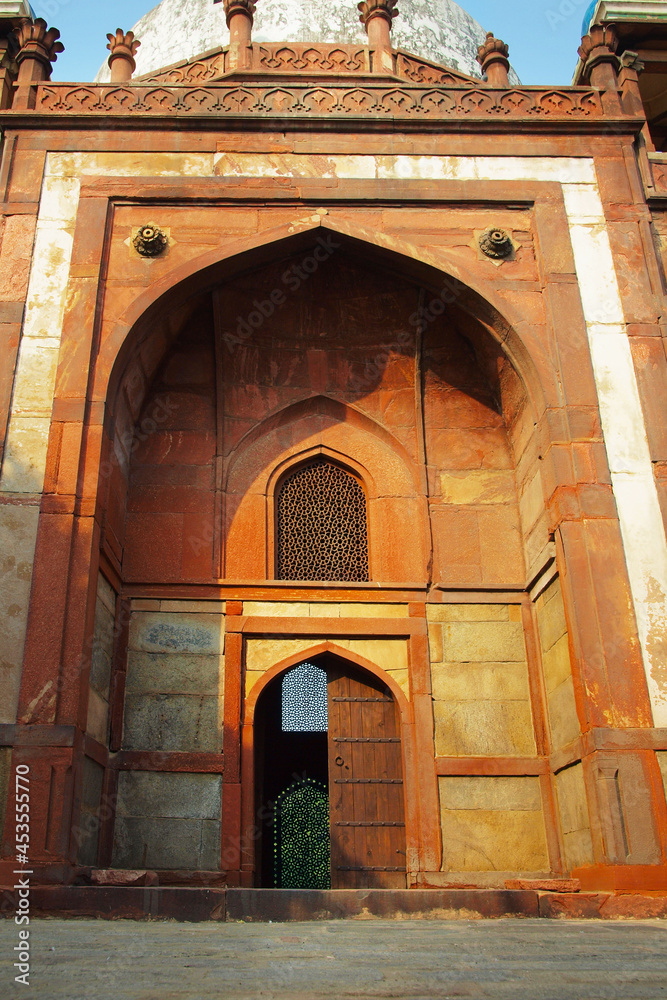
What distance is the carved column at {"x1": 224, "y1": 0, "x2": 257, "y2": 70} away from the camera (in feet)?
29.7

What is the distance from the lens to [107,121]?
8359mm

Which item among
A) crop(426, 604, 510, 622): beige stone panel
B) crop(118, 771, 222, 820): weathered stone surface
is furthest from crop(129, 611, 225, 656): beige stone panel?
crop(426, 604, 510, 622): beige stone panel

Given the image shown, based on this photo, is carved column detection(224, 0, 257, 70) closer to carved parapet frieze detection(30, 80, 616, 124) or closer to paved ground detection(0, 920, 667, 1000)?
carved parapet frieze detection(30, 80, 616, 124)

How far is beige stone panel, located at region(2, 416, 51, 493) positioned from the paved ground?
3.18 meters

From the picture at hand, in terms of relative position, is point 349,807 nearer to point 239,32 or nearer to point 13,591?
point 13,591

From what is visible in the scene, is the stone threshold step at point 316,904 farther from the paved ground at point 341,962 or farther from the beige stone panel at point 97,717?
the beige stone panel at point 97,717

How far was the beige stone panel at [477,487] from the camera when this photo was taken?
8.43 meters

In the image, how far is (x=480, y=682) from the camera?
25.3 feet

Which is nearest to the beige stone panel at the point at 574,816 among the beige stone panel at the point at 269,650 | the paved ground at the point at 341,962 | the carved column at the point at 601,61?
the paved ground at the point at 341,962

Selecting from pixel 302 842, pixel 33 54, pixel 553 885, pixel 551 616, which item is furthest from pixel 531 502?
pixel 33 54

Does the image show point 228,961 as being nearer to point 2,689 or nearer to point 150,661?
point 2,689

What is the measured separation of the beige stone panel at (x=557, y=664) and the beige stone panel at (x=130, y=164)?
5.00 m

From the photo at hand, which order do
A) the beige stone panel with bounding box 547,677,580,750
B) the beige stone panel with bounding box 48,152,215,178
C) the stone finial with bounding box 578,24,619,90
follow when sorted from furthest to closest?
the stone finial with bounding box 578,24,619,90 < the beige stone panel with bounding box 48,152,215,178 < the beige stone panel with bounding box 547,677,580,750

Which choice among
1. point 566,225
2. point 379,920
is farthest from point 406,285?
point 379,920
